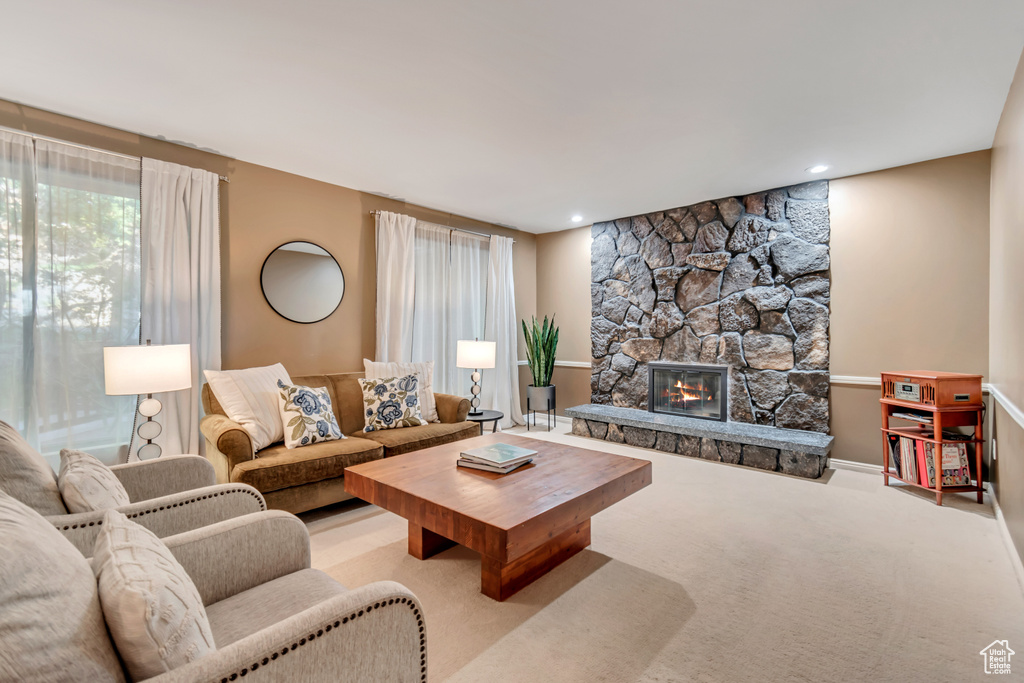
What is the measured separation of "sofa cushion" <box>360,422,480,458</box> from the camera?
10.8 ft

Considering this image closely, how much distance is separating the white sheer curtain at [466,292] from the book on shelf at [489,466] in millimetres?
2673

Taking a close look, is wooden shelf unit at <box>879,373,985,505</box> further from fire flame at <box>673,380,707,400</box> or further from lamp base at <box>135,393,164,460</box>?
lamp base at <box>135,393,164,460</box>

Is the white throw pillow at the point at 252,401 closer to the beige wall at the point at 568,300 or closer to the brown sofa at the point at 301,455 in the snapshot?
the brown sofa at the point at 301,455

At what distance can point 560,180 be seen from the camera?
4062 millimetres

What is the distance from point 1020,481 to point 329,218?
15.9ft

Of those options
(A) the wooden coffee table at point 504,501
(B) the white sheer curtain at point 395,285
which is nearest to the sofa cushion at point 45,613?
(A) the wooden coffee table at point 504,501

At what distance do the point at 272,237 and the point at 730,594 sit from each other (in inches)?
153

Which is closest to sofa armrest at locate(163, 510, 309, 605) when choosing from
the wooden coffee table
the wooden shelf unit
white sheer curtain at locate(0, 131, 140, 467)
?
the wooden coffee table

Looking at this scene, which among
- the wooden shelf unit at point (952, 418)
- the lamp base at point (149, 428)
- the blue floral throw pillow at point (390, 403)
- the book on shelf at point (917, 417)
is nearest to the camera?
the lamp base at point (149, 428)

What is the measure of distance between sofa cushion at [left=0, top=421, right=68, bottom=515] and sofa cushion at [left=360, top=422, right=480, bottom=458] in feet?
6.52

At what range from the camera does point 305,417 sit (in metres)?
3.18

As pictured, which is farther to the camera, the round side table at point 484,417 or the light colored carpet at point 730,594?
the round side table at point 484,417

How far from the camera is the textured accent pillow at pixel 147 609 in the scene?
2.55 ft

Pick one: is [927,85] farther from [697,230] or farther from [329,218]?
[329,218]
